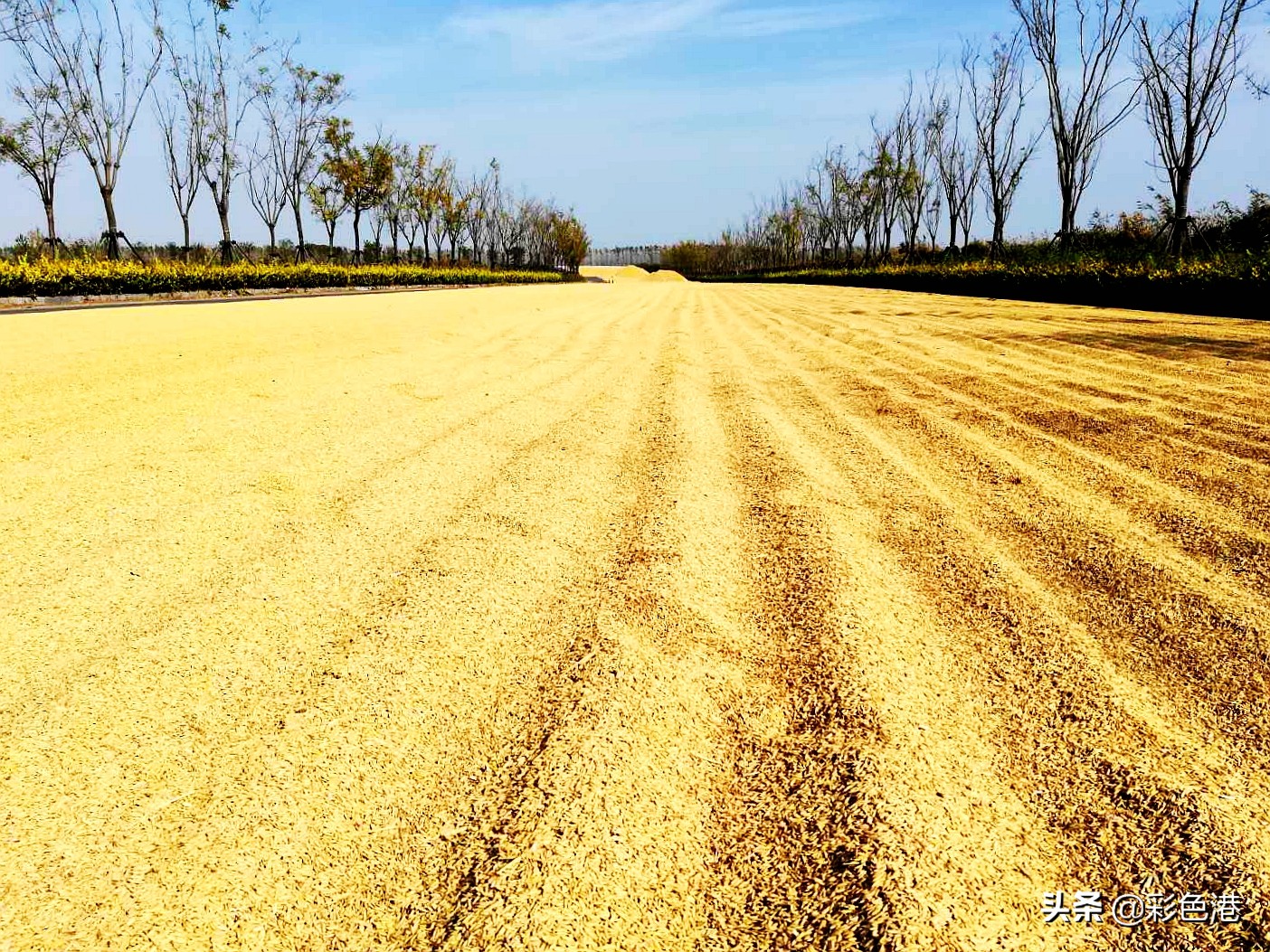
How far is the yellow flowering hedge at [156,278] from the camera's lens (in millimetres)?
10312

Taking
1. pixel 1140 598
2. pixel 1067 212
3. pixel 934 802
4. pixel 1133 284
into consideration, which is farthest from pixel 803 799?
pixel 1067 212

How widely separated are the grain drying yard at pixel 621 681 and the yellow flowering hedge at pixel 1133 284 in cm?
660

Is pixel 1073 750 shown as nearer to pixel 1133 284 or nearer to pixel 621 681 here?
pixel 621 681

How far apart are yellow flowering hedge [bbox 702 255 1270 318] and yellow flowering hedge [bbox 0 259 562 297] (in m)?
14.5

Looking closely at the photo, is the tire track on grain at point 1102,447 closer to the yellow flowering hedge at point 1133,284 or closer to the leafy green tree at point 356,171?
the yellow flowering hedge at point 1133,284

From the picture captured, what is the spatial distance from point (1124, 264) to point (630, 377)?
9552mm

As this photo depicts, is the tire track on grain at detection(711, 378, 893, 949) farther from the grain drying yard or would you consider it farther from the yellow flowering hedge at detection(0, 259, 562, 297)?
the yellow flowering hedge at detection(0, 259, 562, 297)

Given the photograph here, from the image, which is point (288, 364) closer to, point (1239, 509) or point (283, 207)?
point (1239, 509)

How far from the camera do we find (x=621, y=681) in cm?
144

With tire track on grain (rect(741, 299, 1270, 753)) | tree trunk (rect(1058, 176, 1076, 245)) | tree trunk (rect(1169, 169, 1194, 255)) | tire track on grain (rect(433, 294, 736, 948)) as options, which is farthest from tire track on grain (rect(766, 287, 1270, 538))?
tree trunk (rect(1058, 176, 1076, 245))

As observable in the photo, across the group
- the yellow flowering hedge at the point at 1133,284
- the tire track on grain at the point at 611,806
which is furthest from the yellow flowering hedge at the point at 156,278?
the yellow flowering hedge at the point at 1133,284

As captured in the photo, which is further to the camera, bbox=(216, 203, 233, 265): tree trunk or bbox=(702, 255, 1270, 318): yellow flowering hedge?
bbox=(216, 203, 233, 265): tree trunk

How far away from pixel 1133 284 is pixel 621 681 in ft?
36.6

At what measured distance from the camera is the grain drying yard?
0.97 meters
